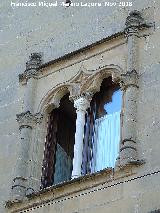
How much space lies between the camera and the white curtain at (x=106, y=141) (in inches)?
450

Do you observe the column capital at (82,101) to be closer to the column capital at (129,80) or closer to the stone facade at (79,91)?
the stone facade at (79,91)

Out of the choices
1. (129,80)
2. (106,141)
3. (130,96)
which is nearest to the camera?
(130,96)

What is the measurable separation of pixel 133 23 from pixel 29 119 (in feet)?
6.73

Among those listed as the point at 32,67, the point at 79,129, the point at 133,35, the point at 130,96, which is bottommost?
the point at 79,129

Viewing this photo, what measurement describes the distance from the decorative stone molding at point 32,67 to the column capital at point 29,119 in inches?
27.7

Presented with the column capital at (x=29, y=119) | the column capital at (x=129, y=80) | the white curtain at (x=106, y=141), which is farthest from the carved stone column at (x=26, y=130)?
the column capital at (x=129, y=80)

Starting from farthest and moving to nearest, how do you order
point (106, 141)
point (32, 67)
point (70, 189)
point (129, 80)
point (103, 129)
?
point (32, 67)
point (103, 129)
point (106, 141)
point (129, 80)
point (70, 189)

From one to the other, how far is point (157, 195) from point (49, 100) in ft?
9.64

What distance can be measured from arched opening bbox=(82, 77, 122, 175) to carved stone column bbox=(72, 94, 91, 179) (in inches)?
4.3

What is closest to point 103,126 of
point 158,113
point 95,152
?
point 95,152

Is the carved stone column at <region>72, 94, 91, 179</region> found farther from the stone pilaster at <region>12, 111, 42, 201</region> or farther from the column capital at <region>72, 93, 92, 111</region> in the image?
the stone pilaster at <region>12, 111, 42, 201</region>

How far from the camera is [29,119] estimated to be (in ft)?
40.2

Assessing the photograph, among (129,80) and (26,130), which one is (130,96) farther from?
(26,130)

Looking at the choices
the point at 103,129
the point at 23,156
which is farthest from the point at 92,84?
the point at 23,156
